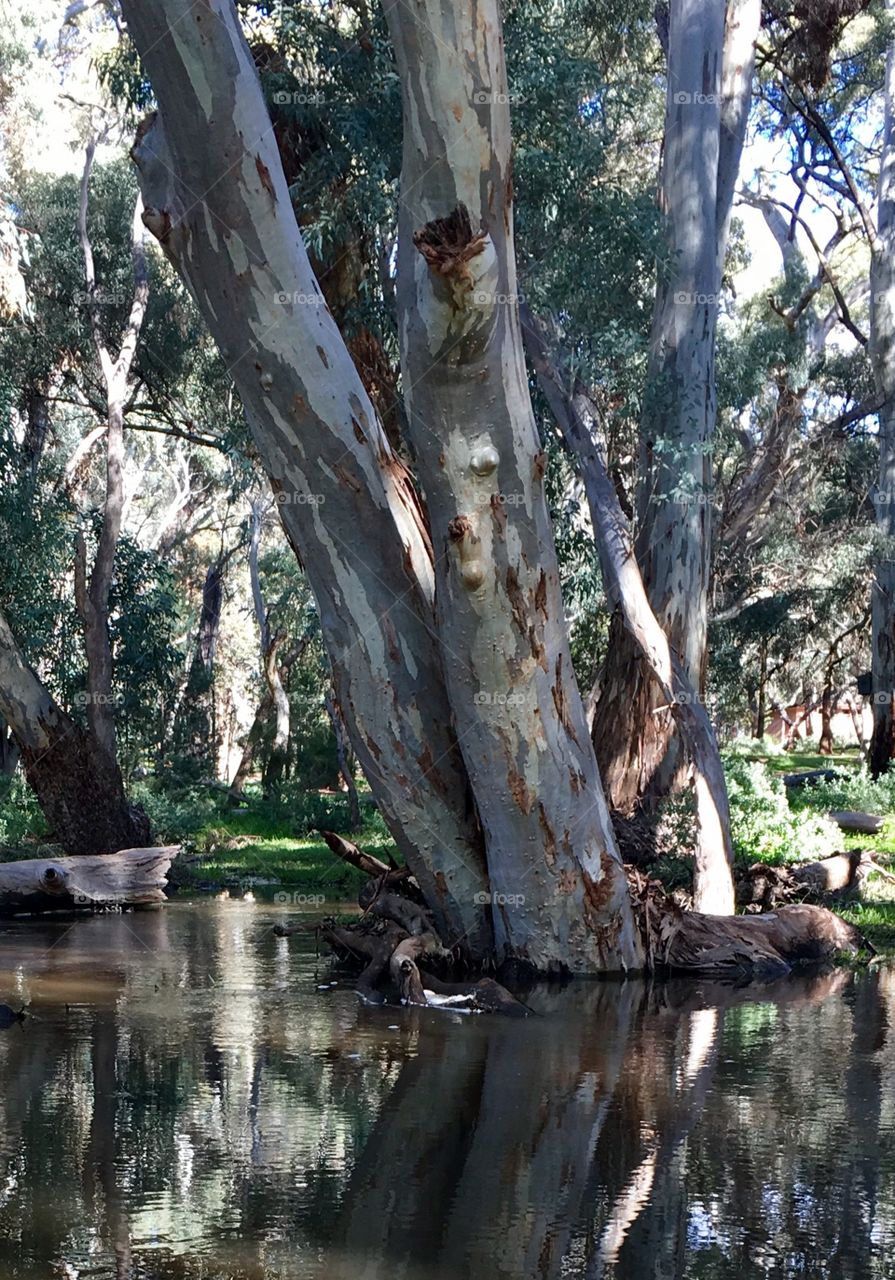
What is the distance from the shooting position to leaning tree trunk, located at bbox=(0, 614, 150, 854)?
14320 mm

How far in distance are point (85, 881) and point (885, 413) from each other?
576 inches

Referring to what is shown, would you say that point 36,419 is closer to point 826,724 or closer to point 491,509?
point 491,509

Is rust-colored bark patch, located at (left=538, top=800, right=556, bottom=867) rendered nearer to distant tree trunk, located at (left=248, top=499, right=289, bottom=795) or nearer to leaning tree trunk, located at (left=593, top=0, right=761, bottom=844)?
leaning tree trunk, located at (left=593, top=0, right=761, bottom=844)

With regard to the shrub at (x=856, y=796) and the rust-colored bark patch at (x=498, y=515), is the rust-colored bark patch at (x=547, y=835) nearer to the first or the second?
the rust-colored bark patch at (x=498, y=515)

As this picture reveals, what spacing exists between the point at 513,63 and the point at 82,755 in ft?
24.7

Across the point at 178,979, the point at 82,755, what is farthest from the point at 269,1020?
the point at 82,755

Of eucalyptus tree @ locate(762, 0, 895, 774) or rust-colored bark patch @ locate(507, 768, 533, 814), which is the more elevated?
eucalyptus tree @ locate(762, 0, 895, 774)

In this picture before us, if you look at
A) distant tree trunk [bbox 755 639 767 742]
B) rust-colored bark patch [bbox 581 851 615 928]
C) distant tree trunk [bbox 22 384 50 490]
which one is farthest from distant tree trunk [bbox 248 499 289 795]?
rust-colored bark patch [bbox 581 851 615 928]

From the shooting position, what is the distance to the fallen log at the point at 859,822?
1509 centimetres

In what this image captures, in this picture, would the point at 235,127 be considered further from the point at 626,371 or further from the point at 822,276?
the point at 822,276

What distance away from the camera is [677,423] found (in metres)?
13.2

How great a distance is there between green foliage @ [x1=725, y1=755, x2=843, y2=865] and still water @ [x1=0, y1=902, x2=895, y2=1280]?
408 cm

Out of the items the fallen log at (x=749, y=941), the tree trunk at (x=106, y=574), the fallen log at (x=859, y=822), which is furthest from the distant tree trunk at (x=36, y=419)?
the fallen log at (x=749, y=941)

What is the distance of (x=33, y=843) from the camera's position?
49.2 feet
